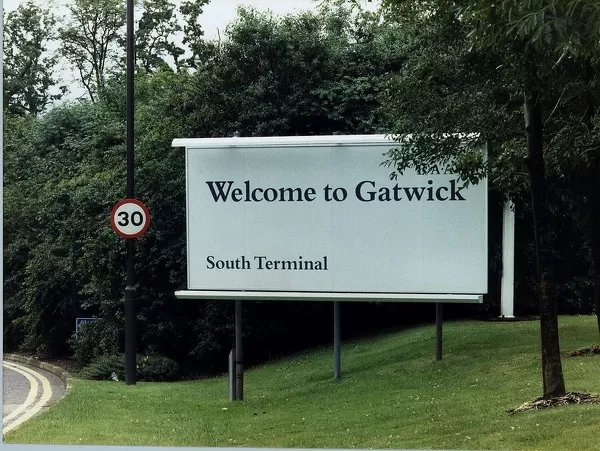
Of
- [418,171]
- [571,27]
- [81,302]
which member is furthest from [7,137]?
[571,27]

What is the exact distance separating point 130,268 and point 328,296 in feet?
7.74

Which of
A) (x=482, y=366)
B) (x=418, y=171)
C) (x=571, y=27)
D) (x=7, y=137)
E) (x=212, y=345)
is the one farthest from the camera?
(x=212, y=345)

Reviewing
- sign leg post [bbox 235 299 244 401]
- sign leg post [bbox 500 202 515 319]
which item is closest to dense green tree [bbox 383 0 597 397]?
sign leg post [bbox 500 202 515 319]

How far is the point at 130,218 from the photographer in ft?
40.0

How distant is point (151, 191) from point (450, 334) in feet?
13.8

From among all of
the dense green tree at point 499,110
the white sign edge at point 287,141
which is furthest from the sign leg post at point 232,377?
the dense green tree at point 499,110

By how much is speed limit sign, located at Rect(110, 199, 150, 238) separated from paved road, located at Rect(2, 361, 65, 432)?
227cm

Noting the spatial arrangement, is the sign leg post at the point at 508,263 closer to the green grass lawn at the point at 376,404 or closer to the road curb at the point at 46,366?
the green grass lawn at the point at 376,404

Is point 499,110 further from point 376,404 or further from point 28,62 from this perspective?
point 28,62

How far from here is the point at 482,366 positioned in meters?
12.1

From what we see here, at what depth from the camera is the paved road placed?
1193 centimetres

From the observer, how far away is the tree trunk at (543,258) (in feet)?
34.1

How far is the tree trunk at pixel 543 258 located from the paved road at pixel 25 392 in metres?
5.65

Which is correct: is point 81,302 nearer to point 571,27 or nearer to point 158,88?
point 158,88
